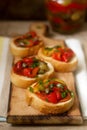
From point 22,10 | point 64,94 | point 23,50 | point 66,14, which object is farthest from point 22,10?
point 64,94

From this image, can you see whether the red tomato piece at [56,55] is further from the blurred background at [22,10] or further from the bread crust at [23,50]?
the blurred background at [22,10]

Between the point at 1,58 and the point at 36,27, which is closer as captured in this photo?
A: the point at 1,58

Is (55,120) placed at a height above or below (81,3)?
below

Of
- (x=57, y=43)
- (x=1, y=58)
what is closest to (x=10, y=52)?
(x=1, y=58)

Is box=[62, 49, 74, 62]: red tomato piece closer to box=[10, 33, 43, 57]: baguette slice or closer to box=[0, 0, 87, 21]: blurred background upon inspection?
box=[10, 33, 43, 57]: baguette slice

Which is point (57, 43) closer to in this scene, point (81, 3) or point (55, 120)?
point (81, 3)

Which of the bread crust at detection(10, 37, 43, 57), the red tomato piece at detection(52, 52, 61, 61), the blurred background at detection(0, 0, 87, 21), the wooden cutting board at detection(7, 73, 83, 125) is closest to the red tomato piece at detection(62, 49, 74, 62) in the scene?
the red tomato piece at detection(52, 52, 61, 61)

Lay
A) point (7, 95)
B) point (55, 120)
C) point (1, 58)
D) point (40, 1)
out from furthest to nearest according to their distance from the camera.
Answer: point (40, 1) < point (1, 58) < point (7, 95) < point (55, 120)
